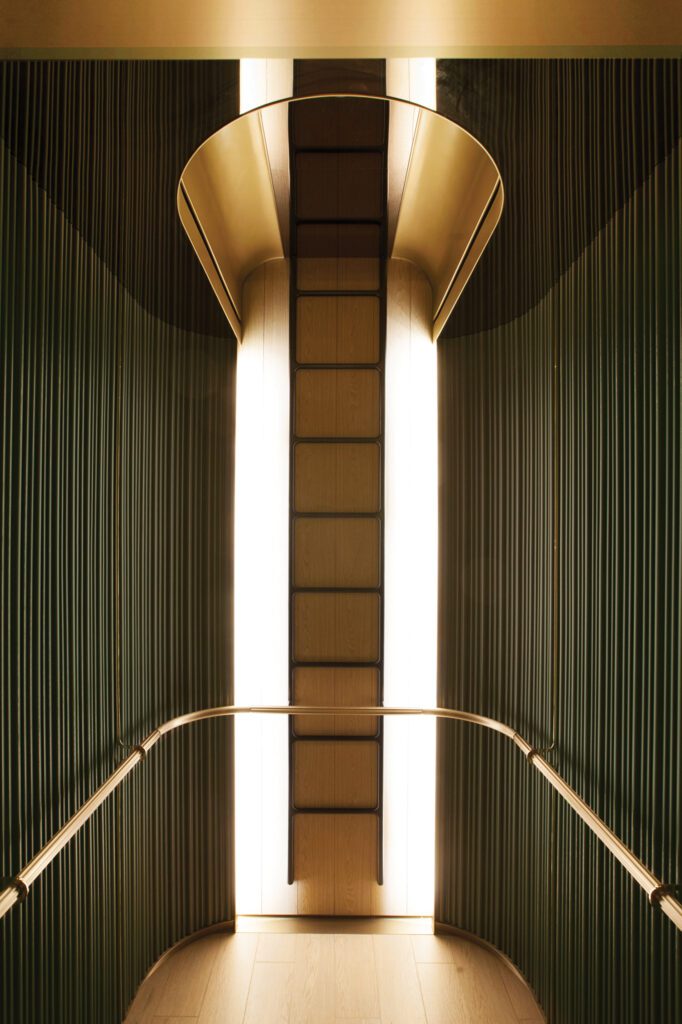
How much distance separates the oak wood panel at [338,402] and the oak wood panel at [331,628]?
79 cm

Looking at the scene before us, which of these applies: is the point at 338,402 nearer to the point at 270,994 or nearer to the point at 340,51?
the point at 340,51

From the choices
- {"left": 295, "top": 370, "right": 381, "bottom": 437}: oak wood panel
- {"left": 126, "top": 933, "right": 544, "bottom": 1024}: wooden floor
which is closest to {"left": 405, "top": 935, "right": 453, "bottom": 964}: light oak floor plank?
{"left": 126, "top": 933, "right": 544, "bottom": 1024}: wooden floor

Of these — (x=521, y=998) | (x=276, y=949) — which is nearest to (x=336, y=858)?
(x=276, y=949)

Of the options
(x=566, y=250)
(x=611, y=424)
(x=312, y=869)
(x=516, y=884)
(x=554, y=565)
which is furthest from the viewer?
(x=312, y=869)

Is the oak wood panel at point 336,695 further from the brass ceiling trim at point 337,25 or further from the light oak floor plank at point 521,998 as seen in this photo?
the brass ceiling trim at point 337,25

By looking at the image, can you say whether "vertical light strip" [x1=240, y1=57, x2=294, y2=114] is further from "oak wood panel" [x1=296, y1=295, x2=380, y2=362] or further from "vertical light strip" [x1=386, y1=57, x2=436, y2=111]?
Answer: "oak wood panel" [x1=296, y1=295, x2=380, y2=362]

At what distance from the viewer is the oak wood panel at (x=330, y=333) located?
327 centimetres

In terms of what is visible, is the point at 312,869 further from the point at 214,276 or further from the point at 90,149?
the point at 90,149

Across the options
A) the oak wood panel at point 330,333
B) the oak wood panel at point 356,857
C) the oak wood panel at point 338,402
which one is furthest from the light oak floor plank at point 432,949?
the oak wood panel at point 330,333

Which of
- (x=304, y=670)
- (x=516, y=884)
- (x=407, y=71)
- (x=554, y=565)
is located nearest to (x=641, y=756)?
(x=554, y=565)

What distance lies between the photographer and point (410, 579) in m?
3.25

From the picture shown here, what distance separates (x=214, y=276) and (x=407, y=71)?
1442 millimetres

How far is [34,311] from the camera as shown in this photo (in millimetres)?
1717

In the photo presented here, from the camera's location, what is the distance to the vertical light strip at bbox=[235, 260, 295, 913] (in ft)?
Answer: 10.5
